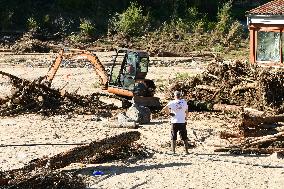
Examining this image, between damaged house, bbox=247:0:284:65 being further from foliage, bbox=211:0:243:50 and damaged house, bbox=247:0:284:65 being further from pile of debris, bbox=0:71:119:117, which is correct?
foliage, bbox=211:0:243:50

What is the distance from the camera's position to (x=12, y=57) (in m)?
39.2

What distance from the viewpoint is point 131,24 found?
154 ft

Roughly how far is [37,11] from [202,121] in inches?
1453

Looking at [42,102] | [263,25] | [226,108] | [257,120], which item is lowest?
[257,120]

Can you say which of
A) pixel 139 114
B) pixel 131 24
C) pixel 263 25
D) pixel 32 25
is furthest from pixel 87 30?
pixel 139 114

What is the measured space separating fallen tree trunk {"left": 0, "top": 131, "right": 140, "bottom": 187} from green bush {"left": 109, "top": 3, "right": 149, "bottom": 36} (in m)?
32.0

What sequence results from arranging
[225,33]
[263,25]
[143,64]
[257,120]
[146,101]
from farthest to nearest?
[225,33], [263,25], [143,64], [146,101], [257,120]

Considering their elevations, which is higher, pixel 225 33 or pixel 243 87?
pixel 225 33

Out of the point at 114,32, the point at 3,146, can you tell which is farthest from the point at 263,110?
the point at 114,32

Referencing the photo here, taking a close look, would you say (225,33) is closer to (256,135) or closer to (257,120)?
(257,120)

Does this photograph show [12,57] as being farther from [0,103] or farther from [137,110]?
[137,110]

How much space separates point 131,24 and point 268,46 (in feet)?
70.8

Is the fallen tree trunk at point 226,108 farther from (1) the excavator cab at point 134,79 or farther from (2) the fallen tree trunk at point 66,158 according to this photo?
(2) the fallen tree trunk at point 66,158

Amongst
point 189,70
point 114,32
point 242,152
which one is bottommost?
point 242,152
